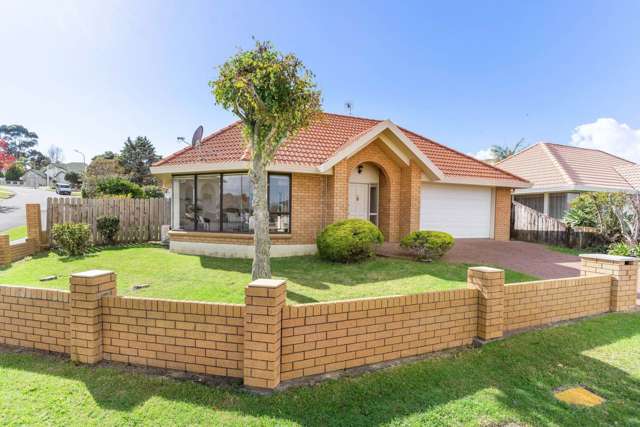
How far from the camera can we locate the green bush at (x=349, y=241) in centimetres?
976

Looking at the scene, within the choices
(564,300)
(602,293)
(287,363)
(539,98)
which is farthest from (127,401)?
(539,98)

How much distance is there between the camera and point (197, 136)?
1323 centimetres

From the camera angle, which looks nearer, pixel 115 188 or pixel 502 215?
pixel 502 215

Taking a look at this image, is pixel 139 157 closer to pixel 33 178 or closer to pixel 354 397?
pixel 33 178

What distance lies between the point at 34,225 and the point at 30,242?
679 millimetres

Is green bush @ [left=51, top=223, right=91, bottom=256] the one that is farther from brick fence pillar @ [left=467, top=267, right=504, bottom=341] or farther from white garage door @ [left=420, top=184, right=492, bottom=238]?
white garage door @ [left=420, top=184, right=492, bottom=238]

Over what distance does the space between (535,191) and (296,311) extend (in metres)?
20.1

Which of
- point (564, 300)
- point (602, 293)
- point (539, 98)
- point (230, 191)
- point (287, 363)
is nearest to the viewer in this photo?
point (287, 363)

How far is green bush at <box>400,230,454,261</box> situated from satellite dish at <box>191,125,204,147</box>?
887 cm

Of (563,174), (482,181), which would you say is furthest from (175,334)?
(563,174)

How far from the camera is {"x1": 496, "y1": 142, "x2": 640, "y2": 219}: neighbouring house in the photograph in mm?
18328

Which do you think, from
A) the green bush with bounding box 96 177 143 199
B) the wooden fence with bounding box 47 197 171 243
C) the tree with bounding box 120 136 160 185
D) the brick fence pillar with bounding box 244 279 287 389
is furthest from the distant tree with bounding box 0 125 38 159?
the brick fence pillar with bounding box 244 279 287 389

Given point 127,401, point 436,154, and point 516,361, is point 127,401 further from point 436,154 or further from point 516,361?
point 436,154

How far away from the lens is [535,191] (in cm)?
1908
